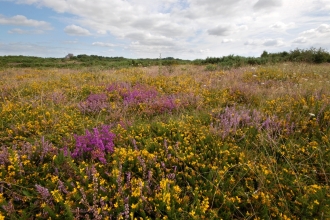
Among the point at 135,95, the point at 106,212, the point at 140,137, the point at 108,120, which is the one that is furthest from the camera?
the point at 135,95

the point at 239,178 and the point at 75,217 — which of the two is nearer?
the point at 75,217

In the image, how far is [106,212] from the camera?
79.0 inches

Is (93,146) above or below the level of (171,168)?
above

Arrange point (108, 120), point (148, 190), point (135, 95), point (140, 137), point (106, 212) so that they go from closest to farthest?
point (106, 212), point (148, 190), point (140, 137), point (108, 120), point (135, 95)

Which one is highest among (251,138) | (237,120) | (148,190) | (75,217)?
(237,120)

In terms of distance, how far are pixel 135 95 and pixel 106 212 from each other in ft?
13.5

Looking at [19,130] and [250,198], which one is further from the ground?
[19,130]

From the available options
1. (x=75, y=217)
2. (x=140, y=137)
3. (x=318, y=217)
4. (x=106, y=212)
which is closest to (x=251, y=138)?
(x=318, y=217)

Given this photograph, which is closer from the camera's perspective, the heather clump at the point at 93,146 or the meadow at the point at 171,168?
the meadow at the point at 171,168

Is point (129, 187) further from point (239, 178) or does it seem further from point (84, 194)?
point (239, 178)

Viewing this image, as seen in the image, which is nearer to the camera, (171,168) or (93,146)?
(171,168)

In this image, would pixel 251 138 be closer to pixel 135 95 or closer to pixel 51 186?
pixel 51 186

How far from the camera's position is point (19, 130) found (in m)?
3.73

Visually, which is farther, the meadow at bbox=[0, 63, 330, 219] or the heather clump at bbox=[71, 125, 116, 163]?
the heather clump at bbox=[71, 125, 116, 163]
